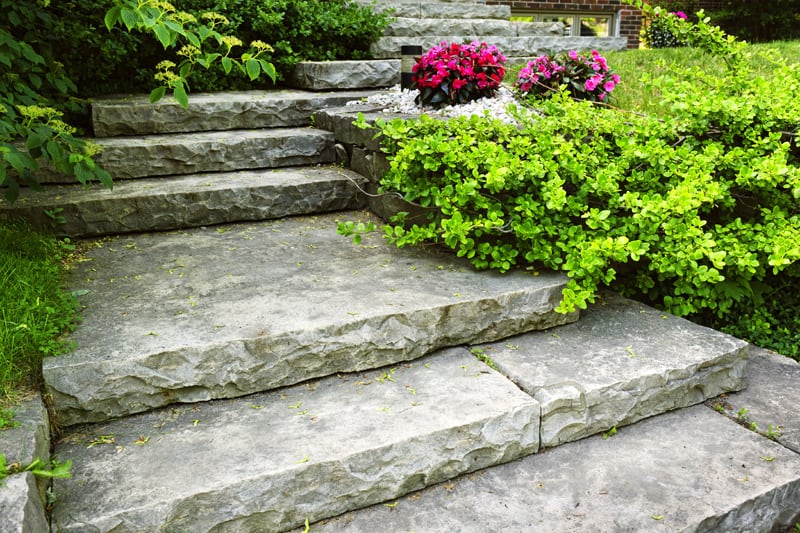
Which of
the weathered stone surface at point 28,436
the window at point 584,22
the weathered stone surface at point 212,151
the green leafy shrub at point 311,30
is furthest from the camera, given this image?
the window at point 584,22

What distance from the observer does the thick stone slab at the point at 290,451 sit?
1.60 metres

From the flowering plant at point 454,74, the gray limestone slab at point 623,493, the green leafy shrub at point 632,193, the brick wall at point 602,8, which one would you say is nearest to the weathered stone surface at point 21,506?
the gray limestone slab at point 623,493

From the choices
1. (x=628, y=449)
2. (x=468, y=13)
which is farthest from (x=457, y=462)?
(x=468, y=13)

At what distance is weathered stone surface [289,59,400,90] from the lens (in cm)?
433

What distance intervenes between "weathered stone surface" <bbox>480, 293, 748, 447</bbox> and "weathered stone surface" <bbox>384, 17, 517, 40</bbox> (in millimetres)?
3545

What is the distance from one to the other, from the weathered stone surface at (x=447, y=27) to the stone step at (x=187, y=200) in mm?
2206

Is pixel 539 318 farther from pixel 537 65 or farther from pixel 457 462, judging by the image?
pixel 537 65

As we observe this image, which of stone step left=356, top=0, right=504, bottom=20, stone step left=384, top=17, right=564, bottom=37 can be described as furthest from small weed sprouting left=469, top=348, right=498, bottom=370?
stone step left=356, top=0, right=504, bottom=20

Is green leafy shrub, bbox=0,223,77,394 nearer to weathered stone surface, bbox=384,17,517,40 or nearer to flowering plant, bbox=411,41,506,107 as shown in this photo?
flowering plant, bbox=411,41,506,107

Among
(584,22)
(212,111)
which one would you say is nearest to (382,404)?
(212,111)

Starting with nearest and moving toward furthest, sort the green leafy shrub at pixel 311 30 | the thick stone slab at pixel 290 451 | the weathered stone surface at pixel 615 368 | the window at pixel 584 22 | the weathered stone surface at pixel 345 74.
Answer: the thick stone slab at pixel 290 451 → the weathered stone surface at pixel 615 368 → the weathered stone surface at pixel 345 74 → the green leafy shrub at pixel 311 30 → the window at pixel 584 22

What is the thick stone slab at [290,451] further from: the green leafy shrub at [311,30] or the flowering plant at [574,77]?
the green leafy shrub at [311,30]

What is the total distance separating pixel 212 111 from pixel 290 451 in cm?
270

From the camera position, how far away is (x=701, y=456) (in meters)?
2.02
